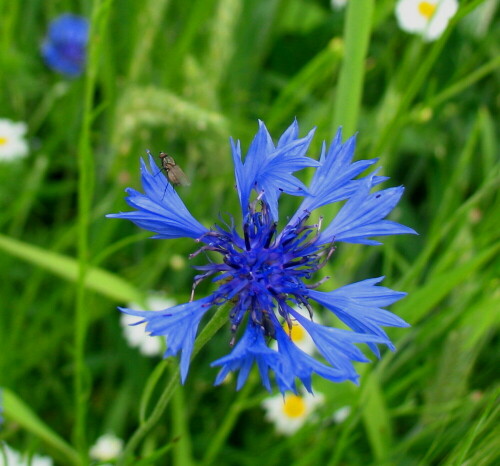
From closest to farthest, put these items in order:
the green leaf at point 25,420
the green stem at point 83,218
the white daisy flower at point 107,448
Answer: the green stem at point 83,218
the green leaf at point 25,420
the white daisy flower at point 107,448

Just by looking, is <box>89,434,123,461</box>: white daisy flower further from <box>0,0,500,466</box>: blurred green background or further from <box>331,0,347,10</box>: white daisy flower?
<box>331,0,347,10</box>: white daisy flower

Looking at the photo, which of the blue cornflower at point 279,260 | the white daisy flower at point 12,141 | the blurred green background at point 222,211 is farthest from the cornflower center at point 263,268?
the white daisy flower at point 12,141

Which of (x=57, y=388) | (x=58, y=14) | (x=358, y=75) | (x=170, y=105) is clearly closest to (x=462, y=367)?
(x=358, y=75)

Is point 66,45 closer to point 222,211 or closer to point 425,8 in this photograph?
point 222,211

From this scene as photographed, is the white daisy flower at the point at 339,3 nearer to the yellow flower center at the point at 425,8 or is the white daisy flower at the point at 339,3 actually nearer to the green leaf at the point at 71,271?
the yellow flower center at the point at 425,8

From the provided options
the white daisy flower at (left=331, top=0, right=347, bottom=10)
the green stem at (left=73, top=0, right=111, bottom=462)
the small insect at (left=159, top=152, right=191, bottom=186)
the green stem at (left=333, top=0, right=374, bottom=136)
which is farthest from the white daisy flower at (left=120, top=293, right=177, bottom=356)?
the white daisy flower at (left=331, top=0, right=347, bottom=10)

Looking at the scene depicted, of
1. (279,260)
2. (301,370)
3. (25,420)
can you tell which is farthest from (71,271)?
(301,370)
